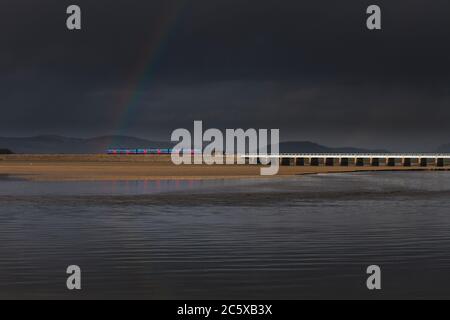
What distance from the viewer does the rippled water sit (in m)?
15.4

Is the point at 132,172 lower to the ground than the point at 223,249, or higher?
higher

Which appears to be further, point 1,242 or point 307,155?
point 307,155

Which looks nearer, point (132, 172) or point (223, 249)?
point (223, 249)

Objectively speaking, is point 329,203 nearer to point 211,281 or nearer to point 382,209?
point 382,209

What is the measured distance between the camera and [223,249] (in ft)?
70.8

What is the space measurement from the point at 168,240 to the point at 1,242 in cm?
531

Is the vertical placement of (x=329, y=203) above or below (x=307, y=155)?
below

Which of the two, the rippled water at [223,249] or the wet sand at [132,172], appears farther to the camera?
the wet sand at [132,172]

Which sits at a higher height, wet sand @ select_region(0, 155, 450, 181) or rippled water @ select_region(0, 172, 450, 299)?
wet sand @ select_region(0, 155, 450, 181)

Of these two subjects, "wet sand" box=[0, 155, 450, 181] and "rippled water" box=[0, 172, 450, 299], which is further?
"wet sand" box=[0, 155, 450, 181]

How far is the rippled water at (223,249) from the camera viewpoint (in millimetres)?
15359

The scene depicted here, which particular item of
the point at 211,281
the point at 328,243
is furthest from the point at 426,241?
the point at 211,281

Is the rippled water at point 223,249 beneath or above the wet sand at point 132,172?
beneath
